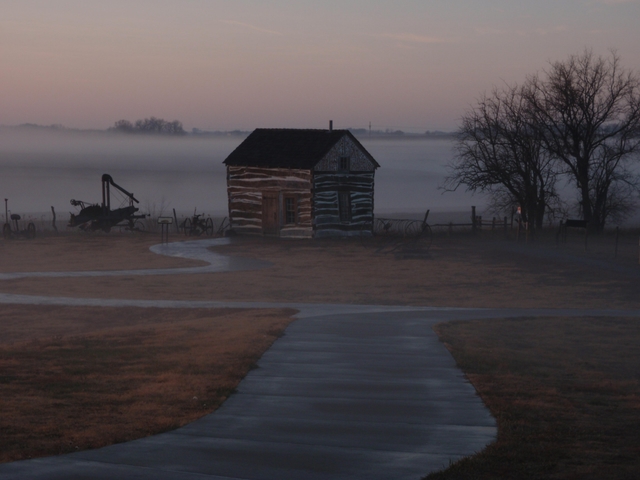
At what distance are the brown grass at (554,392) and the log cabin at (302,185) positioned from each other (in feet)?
72.4

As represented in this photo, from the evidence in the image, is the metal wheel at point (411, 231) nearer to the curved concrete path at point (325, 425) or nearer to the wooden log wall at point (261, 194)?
the wooden log wall at point (261, 194)

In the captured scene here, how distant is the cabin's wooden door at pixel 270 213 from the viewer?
126 feet

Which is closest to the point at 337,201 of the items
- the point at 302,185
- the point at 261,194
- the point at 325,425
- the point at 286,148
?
the point at 302,185

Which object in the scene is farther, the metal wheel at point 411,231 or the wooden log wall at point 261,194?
the wooden log wall at point 261,194

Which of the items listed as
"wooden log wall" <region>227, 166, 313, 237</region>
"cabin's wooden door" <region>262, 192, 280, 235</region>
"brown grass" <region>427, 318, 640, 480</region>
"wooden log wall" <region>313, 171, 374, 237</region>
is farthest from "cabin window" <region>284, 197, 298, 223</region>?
"brown grass" <region>427, 318, 640, 480</region>

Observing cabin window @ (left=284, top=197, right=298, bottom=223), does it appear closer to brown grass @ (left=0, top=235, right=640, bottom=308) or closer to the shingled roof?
the shingled roof

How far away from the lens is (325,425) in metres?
7.96

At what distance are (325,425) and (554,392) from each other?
3.20 meters

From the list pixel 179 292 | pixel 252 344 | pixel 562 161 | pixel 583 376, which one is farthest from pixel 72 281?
pixel 562 161

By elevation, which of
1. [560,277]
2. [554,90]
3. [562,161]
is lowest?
[560,277]

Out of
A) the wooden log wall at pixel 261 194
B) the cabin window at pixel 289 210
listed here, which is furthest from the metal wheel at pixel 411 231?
the cabin window at pixel 289 210

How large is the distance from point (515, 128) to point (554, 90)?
309 cm

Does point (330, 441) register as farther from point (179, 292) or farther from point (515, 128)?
point (515, 128)

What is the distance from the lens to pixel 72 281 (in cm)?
2345
